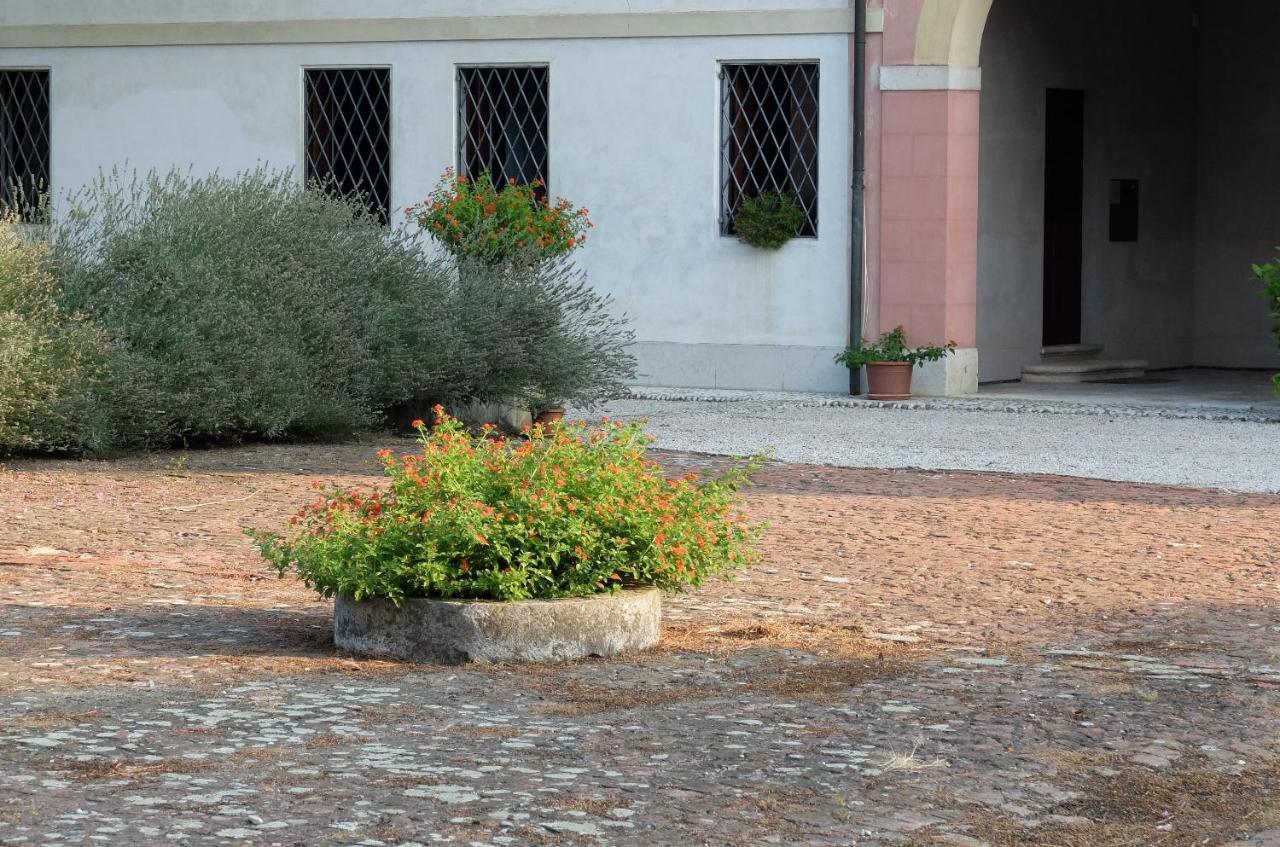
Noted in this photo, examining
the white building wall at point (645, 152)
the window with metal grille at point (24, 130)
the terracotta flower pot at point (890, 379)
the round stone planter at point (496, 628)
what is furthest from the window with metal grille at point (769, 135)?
the round stone planter at point (496, 628)

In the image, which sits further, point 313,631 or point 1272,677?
point 313,631

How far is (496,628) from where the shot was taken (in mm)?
5980

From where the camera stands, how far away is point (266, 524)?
29.3ft

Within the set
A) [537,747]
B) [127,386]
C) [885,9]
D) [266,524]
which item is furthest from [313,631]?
[885,9]

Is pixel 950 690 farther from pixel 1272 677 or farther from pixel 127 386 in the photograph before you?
pixel 127 386

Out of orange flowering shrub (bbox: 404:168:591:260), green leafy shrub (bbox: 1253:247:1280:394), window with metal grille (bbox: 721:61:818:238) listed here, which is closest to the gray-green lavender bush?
orange flowering shrub (bbox: 404:168:591:260)

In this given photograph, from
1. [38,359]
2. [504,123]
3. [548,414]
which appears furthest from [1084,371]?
[38,359]

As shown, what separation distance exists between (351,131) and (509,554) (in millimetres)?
12363

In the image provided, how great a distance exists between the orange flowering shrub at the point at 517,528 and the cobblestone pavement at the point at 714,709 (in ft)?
0.85

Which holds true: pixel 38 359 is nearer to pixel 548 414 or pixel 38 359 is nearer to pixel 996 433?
pixel 548 414

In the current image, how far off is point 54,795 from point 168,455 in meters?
7.18

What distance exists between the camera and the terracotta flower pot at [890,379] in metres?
15.4

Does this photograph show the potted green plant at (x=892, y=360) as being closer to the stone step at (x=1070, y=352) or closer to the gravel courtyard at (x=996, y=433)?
the gravel courtyard at (x=996, y=433)

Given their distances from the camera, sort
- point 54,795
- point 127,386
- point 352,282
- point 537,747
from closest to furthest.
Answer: point 54,795 < point 537,747 < point 127,386 < point 352,282
